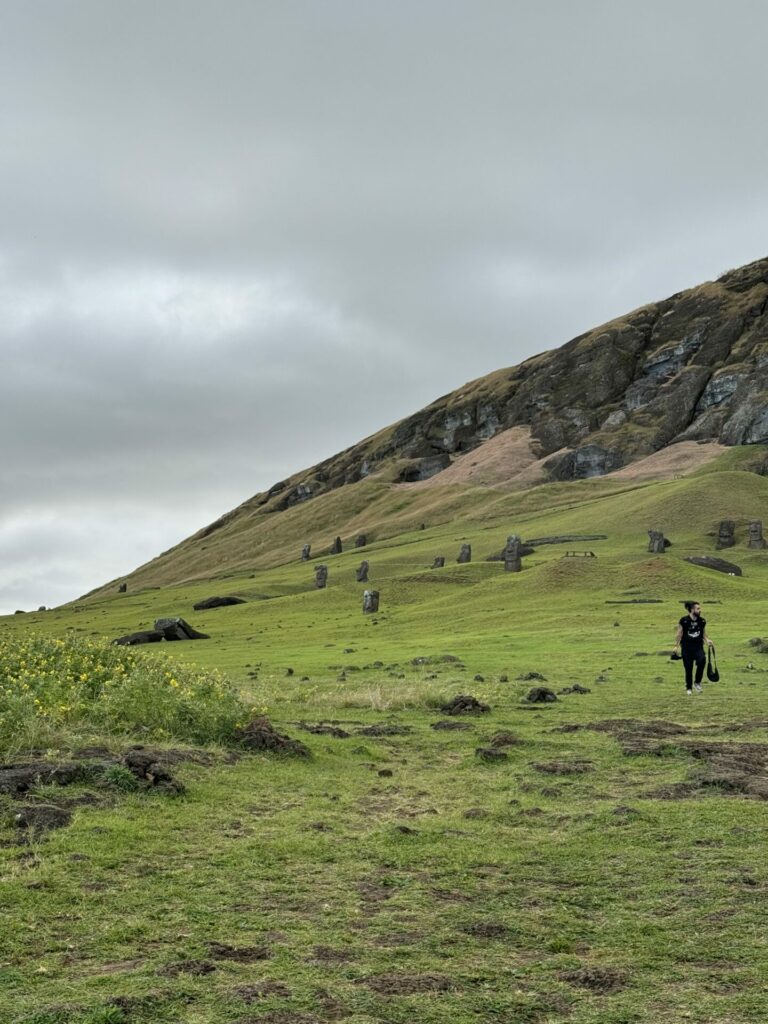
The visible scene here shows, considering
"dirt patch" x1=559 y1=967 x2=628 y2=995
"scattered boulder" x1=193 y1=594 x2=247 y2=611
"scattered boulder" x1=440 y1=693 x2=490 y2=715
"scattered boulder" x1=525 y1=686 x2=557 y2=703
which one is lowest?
"scattered boulder" x1=525 y1=686 x2=557 y2=703

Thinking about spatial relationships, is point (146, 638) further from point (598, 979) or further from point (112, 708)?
point (598, 979)

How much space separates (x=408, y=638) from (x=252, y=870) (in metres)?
36.4

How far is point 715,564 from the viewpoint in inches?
2416

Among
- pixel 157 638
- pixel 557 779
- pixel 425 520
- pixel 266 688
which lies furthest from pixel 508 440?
pixel 557 779

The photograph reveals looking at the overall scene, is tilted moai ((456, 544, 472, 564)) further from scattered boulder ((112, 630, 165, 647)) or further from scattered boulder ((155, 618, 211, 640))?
scattered boulder ((112, 630, 165, 647))

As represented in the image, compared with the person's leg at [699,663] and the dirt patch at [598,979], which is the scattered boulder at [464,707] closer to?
the person's leg at [699,663]

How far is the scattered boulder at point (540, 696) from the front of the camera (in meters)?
22.1

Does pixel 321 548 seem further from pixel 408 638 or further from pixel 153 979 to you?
pixel 153 979

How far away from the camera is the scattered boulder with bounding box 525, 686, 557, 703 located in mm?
22141

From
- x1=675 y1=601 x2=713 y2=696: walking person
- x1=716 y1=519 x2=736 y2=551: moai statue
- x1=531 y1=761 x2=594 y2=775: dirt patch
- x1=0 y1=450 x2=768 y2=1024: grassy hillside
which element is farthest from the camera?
→ x1=716 y1=519 x2=736 y2=551: moai statue

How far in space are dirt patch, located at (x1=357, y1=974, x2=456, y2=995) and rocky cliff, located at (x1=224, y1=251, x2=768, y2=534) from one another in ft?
417

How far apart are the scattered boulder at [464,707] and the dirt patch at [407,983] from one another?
14329mm

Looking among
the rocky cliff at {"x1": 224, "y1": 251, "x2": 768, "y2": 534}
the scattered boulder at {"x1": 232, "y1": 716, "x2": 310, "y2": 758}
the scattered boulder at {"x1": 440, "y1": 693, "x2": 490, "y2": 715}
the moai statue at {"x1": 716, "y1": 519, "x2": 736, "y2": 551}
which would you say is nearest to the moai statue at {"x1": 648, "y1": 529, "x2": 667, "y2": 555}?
the moai statue at {"x1": 716, "y1": 519, "x2": 736, "y2": 551}

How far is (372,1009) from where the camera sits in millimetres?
5879
